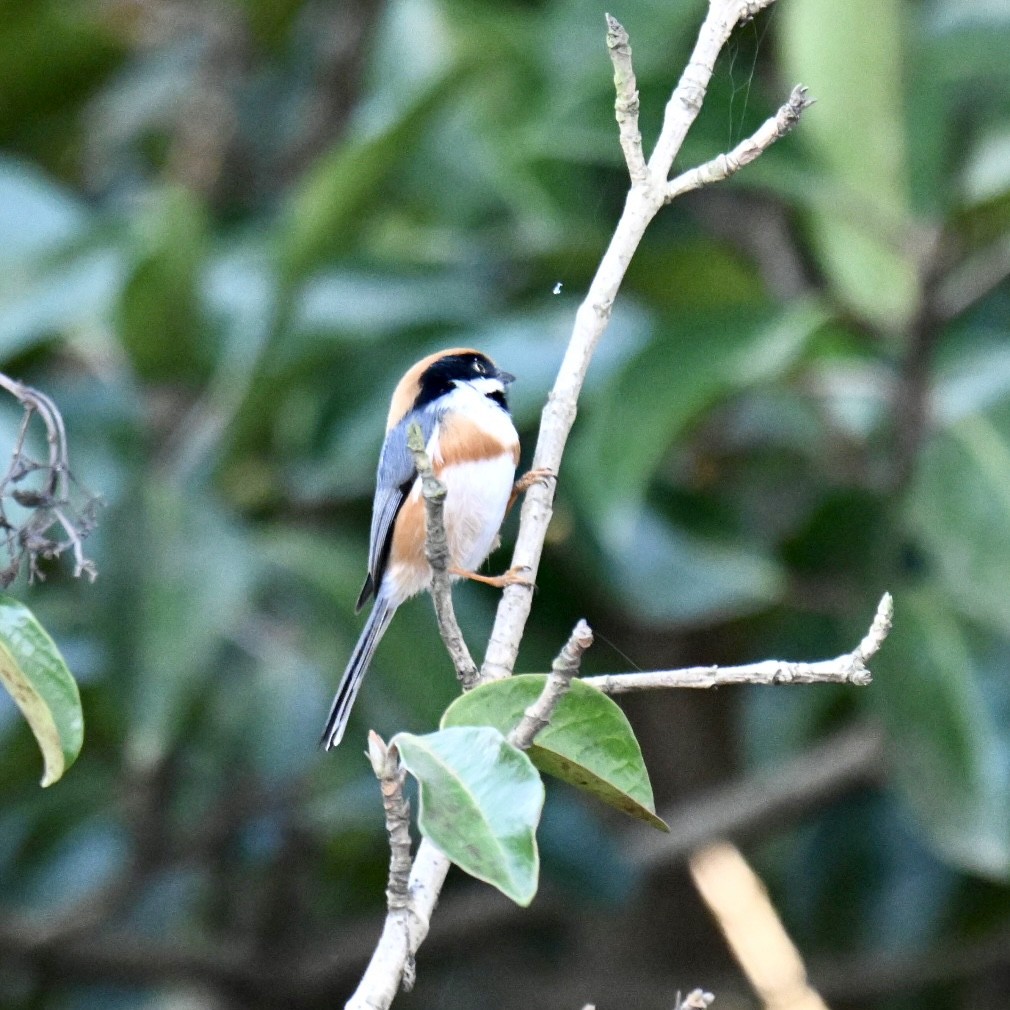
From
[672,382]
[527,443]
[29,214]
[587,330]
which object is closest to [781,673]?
[587,330]

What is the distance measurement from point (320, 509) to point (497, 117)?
904mm

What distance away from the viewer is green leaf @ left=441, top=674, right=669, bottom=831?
3.79ft

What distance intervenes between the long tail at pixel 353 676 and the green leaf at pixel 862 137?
128 cm

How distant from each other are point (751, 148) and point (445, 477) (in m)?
0.66

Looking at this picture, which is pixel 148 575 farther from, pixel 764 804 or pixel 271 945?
pixel 764 804

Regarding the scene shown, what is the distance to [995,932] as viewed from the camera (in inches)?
128

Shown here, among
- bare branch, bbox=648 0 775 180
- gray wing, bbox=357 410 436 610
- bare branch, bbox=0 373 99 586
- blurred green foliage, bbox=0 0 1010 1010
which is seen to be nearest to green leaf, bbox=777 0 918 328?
blurred green foliage, bbox=0 0 1010 1010

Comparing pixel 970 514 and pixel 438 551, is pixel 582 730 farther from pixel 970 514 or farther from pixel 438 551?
pixel 970 514

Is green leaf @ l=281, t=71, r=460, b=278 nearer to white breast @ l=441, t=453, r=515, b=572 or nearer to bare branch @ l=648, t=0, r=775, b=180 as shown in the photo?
white breast @ l=441, t=453, r=515, b=572

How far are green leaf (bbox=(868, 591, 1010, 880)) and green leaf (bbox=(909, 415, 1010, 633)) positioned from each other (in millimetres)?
111

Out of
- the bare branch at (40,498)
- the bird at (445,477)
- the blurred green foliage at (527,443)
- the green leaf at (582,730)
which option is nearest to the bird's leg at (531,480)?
the bird at (445,477)

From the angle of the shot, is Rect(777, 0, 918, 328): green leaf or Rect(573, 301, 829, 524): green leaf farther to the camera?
Rect(777, 0, 918, 328): green leaf

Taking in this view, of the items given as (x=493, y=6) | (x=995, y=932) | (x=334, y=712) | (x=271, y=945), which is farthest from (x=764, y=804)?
(x=493, y=6)

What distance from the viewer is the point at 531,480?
160cm
